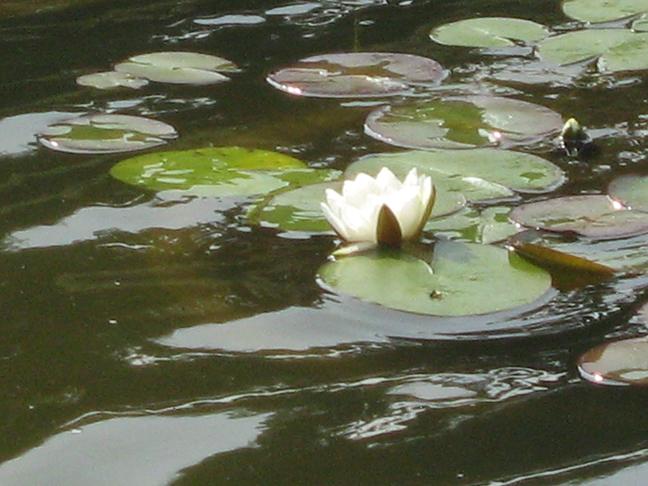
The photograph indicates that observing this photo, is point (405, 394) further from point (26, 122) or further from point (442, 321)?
point (26, 122)

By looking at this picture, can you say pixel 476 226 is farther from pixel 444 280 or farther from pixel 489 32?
pixel 489 32

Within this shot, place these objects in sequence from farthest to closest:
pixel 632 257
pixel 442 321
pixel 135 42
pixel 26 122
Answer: pixel 135 42 < pixel 26 122 < pixel 632 257 < pixel 442 321

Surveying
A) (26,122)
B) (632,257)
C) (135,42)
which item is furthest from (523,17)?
(632,257)

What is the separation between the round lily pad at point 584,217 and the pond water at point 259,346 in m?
0.03

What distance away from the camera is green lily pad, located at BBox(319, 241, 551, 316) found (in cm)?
144

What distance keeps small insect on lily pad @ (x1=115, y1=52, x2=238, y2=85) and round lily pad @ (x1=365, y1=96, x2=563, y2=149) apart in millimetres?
404

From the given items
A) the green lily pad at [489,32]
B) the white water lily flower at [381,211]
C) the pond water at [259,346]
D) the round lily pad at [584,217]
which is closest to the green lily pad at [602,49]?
the green lily pad at [489,32]

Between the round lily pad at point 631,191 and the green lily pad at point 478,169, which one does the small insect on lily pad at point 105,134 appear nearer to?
the green lily pad at point 478,169

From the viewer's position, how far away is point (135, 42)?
2.63 m

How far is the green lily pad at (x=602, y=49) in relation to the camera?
2.38 metres

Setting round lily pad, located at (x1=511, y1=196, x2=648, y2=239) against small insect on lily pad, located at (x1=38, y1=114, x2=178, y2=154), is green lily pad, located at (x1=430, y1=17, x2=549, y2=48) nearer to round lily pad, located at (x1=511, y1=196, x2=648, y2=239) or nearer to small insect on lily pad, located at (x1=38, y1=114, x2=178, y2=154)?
small insect on lily pad, located at (x1=38, y1=114, x2=178, y2=154)

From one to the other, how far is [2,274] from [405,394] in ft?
1.83

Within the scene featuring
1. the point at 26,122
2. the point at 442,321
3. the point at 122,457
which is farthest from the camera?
the point at 26,122

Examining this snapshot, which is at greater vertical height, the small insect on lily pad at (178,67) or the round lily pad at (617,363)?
the small insect on lily pad at (178,67)
